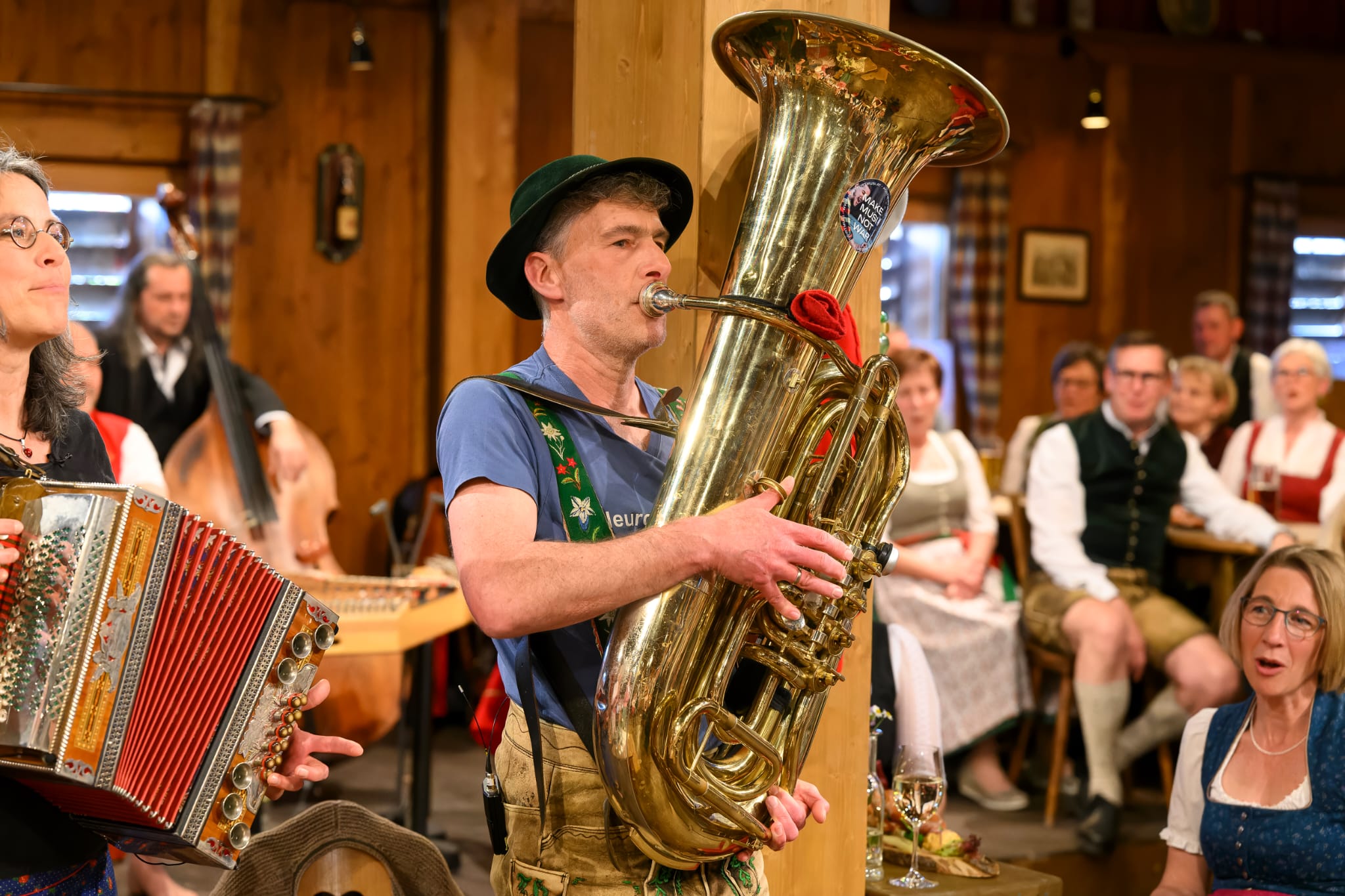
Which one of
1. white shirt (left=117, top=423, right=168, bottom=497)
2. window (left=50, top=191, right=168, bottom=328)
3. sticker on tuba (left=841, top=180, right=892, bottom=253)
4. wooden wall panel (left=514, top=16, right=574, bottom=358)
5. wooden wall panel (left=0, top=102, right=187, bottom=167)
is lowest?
white shirt (left=117, top=423, right=168, bottom=497)

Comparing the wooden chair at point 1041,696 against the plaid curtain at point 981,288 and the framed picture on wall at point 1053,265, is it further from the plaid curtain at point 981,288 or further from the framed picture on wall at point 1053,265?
the framed picture on wall at point 1053,265

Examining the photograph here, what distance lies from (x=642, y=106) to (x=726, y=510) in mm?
885

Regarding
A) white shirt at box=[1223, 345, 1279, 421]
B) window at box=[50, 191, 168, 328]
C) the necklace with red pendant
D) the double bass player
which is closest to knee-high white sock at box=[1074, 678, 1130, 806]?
white shirt at box=[1223, 345, 1279, 421]

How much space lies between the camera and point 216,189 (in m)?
6.71

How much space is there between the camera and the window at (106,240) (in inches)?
270

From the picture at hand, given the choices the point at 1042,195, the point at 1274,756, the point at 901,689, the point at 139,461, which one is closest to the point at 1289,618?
the point at 1274,756

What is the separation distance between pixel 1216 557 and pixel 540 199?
361 centimetres

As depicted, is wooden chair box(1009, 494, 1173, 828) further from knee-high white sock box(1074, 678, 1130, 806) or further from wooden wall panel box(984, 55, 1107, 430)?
Result: wooden wall panel box(984, 55, 1107, 430)

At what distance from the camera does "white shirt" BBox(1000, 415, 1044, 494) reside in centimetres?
557

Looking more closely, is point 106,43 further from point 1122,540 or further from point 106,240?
point 1122,540

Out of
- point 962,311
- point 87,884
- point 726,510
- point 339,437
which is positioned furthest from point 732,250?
point 962,311

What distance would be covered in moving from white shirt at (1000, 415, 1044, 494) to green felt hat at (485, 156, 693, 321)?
155 inches

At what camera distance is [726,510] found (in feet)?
4.80

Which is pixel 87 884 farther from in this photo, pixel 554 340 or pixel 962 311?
pixel 962 311
